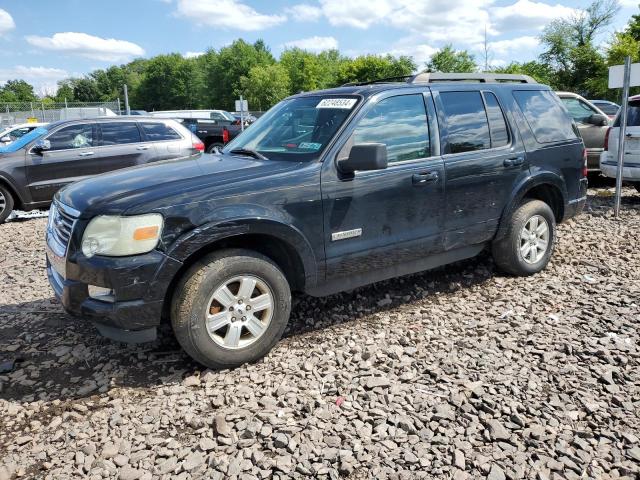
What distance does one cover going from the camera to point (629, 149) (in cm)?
870

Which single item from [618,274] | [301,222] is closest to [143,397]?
[301,222]

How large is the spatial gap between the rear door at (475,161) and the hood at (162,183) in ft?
4.78

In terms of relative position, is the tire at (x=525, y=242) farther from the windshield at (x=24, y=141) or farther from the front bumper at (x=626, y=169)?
the windshield at (x=24, y=141)

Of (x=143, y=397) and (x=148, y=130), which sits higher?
(x=148, y=130)

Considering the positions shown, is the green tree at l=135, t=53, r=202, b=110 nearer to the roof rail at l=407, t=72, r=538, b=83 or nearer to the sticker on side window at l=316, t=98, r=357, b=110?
the roof rail at l=407, t=72, r=538, b=83

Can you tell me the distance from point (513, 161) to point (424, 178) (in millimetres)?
1113

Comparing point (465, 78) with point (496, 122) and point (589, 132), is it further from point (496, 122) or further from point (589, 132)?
point (589, 132)

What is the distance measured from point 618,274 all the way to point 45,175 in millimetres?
8594

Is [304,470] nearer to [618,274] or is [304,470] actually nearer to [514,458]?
[514,458]

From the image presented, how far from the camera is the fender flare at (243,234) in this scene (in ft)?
10.6

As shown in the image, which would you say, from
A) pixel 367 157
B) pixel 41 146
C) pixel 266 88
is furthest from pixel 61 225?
pixel 266 88

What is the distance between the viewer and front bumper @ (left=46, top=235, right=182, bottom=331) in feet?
10.3

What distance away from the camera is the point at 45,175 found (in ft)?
29.8

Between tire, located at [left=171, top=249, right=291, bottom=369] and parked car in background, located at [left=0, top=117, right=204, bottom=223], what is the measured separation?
19.4 feet
